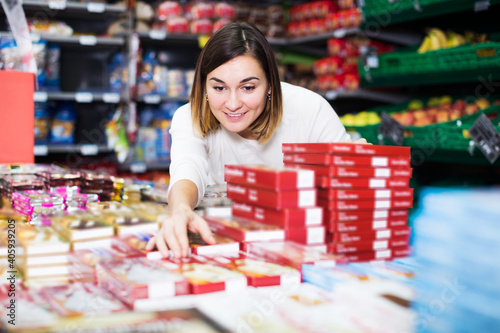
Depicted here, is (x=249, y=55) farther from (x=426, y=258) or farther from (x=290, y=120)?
(x=426, y=258)

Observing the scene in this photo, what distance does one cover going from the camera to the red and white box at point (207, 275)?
923 mm

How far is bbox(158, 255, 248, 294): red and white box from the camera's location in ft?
3.03

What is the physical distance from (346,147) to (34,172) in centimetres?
151

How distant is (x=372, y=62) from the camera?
3.78 meters

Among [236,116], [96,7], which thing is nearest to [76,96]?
[96,7]

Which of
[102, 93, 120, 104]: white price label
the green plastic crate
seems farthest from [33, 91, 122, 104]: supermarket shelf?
the green plastic crate

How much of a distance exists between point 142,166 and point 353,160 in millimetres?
3611

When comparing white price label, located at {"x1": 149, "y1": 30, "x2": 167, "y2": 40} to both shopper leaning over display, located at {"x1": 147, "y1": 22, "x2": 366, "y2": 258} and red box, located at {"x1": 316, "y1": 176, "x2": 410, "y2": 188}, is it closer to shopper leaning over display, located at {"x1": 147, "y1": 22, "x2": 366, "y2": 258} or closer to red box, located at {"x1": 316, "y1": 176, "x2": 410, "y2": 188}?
shopper leaning over display, located at {"x1": 147, "y1": 22, "x2": 366, "y2": 258}

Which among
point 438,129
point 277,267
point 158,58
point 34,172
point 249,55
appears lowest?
point 277,267

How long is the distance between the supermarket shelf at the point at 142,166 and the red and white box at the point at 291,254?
3.58 meters

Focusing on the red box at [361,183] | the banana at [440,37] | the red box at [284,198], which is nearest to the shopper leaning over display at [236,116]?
the red box at [284,198]

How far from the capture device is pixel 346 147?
1208mm

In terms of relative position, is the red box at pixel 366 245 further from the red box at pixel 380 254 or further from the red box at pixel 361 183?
the red box at pixel 361 183

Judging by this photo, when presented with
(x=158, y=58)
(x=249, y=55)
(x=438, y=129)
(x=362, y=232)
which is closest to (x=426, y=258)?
(x=362, y=232)
